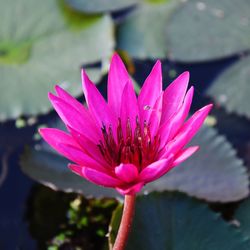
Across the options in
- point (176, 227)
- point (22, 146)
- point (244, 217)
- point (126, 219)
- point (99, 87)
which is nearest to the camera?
point (126, 219)

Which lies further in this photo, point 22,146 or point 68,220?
point 22,146

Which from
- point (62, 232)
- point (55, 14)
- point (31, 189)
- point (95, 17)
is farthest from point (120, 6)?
point (62, 232)

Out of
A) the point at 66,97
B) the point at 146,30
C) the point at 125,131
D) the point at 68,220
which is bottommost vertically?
the point at 68,220

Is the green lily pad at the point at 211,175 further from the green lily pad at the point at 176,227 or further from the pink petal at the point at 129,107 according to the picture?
the pink petal at the point at 129,107

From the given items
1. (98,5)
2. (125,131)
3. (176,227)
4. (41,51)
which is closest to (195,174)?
(176,227)

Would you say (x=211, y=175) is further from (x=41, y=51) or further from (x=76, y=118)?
(x=41, y=51)

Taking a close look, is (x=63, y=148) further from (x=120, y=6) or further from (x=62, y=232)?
(x=120, y=6)
